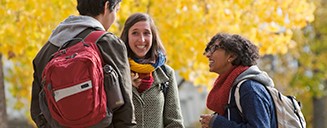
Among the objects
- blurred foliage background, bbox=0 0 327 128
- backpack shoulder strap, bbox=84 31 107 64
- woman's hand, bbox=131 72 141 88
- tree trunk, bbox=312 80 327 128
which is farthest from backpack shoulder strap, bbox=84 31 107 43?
tree trunk, bbox=312 80 327 128

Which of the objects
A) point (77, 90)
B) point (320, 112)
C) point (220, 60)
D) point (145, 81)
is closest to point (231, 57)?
point (220, 60)

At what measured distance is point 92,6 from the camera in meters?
4.11

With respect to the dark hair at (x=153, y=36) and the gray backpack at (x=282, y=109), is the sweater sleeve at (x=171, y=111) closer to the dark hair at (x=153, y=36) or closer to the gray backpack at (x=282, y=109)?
the dark hair at (x=153, y=36)

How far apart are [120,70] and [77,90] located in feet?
1.03

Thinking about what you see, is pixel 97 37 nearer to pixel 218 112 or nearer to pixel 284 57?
pixel 218 112

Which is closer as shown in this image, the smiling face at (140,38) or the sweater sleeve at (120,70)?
the sweater sleeve at (120,70)

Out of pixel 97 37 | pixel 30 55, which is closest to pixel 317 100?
pixel 30 55

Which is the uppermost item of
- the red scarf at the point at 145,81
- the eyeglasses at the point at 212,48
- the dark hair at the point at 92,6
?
the dark hair at the point at 92,6

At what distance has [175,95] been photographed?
512 cm

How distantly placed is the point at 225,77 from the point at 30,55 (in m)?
6.01

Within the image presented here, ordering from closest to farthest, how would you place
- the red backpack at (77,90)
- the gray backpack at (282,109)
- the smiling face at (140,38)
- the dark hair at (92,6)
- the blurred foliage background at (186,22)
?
1. the red backpack at (77,90)
2. the dark hair at (92,6)
3. the gray backpack at (282,109)
4. the smiling face at (140,38)
5. the blurred foliage background at (186,22)

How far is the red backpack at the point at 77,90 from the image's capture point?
376cm

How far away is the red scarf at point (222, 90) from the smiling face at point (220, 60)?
37mm

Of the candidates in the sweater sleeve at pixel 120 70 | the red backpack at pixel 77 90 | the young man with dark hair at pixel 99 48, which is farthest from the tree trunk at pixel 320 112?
the red backpack at pixel 77 90
